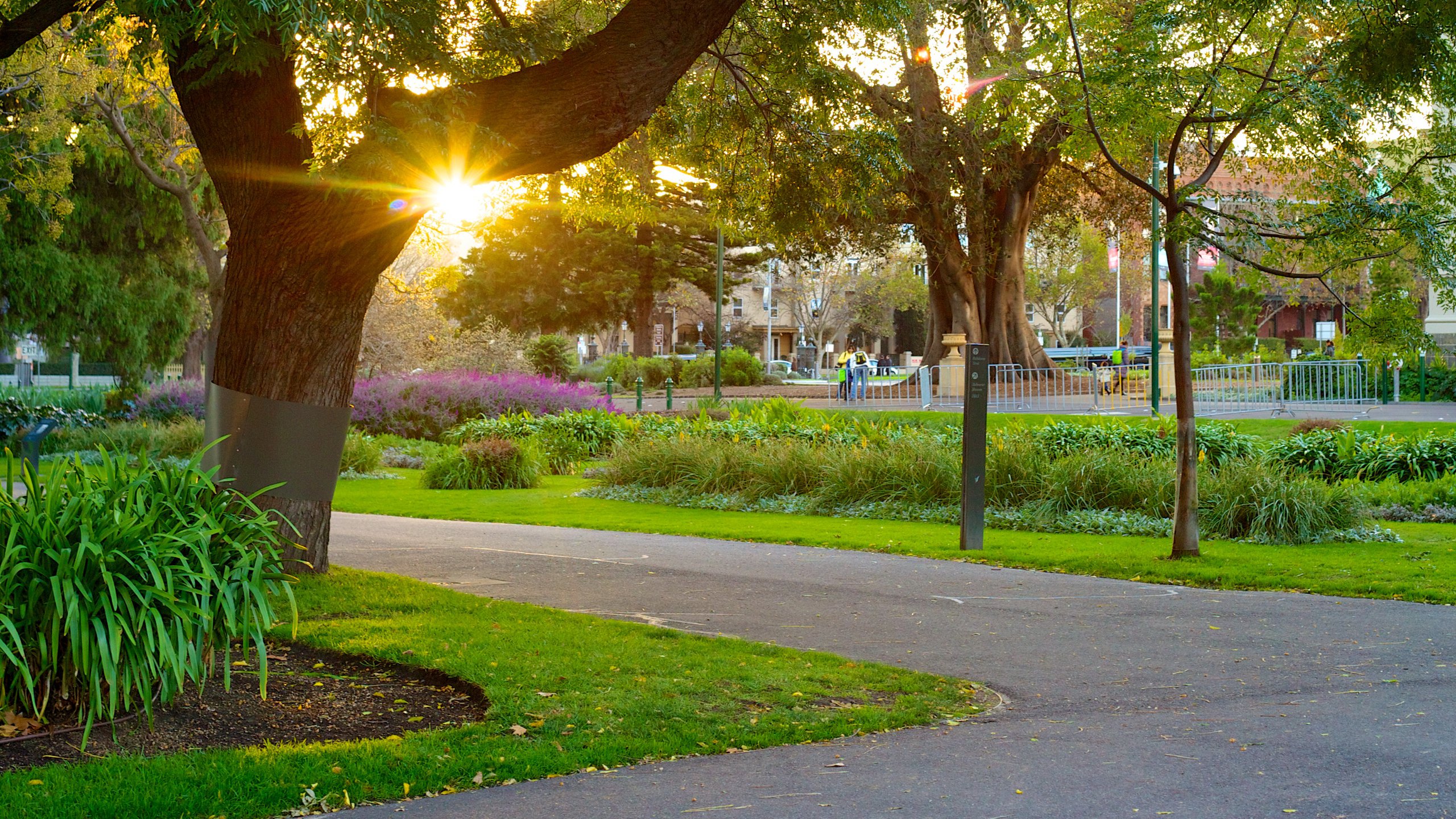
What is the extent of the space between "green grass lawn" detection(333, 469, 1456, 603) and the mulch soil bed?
5.78 metres

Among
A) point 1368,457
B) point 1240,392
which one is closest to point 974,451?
point 1368,457

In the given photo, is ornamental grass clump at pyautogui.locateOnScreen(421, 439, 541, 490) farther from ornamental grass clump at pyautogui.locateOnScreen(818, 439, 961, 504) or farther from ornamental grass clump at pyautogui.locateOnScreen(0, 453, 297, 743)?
ornamental grass clump at pyautogui.locateOnScreen(0, 453, 297, 743)

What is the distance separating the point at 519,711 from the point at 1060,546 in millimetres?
7043

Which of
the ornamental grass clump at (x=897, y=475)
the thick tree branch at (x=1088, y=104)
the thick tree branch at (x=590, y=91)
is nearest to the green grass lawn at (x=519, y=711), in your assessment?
the thick tree branch at (x=590, y=91)

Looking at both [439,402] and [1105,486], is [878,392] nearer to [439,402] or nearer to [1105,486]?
[439,402]

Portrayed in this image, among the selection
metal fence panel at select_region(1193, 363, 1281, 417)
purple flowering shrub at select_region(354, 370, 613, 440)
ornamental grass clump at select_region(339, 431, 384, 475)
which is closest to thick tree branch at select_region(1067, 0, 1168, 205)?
ornamental grass clump at select_region(339, 431, 384, 475)

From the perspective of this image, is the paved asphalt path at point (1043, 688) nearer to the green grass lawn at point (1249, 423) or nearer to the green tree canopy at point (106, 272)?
the green grass lawn at point (1249, 423)

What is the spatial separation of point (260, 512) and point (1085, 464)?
989cm

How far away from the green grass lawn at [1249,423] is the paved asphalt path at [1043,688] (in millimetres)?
8313

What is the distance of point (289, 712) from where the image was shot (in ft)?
18.0

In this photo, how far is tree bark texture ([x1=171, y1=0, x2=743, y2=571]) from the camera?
315 inches

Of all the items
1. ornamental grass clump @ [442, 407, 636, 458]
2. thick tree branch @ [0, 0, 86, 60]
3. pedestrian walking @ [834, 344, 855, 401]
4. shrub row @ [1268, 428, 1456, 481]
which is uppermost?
thick tree branch @ [0, 0, 86, 60]

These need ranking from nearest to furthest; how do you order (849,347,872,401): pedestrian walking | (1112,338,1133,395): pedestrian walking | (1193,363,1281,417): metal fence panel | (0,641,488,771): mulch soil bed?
(0,641,488,771): mulch soil bed < (1193,363,1281,417): metal fence panel < (1112,338,1133,395): pedestrian walking < (849,347,872,401): pedestrian walking

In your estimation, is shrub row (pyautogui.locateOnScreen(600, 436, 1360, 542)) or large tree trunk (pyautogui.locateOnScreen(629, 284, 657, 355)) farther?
large tree trunk (pyautogui.locateOnScreen(629, 284, 657, 355))
